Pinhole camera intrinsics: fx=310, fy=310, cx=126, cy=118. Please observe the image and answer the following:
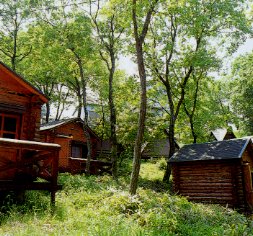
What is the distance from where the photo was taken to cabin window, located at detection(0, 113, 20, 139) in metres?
13.5

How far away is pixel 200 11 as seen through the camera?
23.4m

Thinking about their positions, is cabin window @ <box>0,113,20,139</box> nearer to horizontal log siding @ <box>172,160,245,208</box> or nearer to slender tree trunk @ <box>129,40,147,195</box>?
slender tree trunk @ <box>129,40,147,195</box>

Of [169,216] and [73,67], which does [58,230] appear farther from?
[73,67]

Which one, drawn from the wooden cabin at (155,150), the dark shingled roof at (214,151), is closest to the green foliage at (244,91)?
the wooden cabin at (155,150)

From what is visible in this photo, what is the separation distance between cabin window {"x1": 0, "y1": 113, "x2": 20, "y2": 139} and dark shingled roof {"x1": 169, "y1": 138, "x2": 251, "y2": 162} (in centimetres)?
1056

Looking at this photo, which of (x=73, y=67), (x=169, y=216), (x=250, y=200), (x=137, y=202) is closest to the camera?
(x=169, y=216)

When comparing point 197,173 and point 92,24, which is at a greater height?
point 92,24

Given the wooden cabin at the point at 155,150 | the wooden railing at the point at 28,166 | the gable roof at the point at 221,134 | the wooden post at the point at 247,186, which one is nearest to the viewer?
the wooden railing at the point at 28,166

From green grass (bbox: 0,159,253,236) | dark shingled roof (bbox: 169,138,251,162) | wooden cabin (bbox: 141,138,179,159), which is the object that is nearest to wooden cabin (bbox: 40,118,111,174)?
wooden cabin (bbox: 141,138,179,159)

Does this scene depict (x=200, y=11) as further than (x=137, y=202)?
Yes

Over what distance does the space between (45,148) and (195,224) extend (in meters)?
5.74

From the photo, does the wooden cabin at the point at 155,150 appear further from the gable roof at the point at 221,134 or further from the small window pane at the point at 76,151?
the gable roof at the point at 221,134

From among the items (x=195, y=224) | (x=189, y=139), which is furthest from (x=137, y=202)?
(x=189, y=139)

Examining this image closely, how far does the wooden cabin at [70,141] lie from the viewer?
2591 cm
